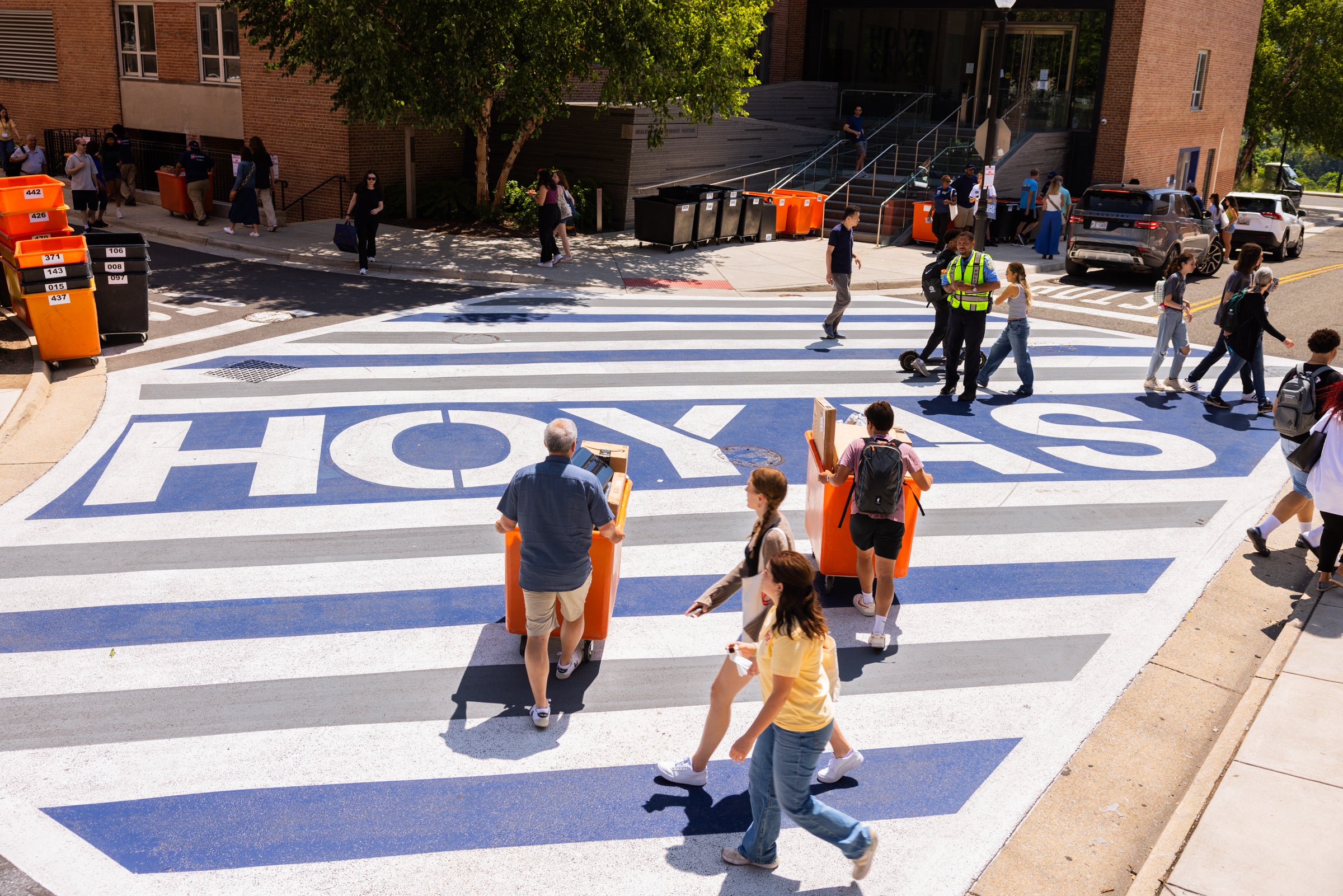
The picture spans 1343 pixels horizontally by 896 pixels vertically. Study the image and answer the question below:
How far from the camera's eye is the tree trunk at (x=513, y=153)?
23.2 m

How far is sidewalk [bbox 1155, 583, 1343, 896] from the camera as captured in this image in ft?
16.9

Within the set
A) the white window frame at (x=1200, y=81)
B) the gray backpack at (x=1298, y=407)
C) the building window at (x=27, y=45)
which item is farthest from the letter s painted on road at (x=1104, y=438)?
the building window at (x=27, y=45)

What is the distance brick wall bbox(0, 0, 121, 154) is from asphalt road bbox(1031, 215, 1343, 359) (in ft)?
80.5

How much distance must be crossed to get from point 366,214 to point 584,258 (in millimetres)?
4611

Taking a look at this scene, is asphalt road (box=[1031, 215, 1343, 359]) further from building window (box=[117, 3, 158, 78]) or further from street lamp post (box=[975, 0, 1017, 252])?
building window (box=[117, 3, 158, 78])

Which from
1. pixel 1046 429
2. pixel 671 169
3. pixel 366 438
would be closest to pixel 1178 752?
pixel 1046 429

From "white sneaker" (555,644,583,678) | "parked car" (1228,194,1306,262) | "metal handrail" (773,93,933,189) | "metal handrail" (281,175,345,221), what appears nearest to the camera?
"white sneaker" (555,644,583,678)

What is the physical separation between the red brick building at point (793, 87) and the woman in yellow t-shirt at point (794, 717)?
1864cm

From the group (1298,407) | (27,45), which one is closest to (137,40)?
(27,45)

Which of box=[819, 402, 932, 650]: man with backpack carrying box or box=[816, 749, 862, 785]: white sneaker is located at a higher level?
box=[819, 402, 932, 650]: man with backpack carrying box

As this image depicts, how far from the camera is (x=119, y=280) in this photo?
14250mm

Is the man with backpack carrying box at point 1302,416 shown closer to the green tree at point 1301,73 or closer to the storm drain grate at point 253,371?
the storm drain grate at point 253,371

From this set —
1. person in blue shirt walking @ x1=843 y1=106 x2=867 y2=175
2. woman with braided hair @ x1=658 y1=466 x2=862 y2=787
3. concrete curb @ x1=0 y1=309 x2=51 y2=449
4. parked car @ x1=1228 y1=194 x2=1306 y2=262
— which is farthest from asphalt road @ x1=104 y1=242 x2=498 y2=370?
parked car @ x1=1228 y1=194 x2=1306 y2=262

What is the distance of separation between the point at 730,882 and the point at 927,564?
422 centimetres
